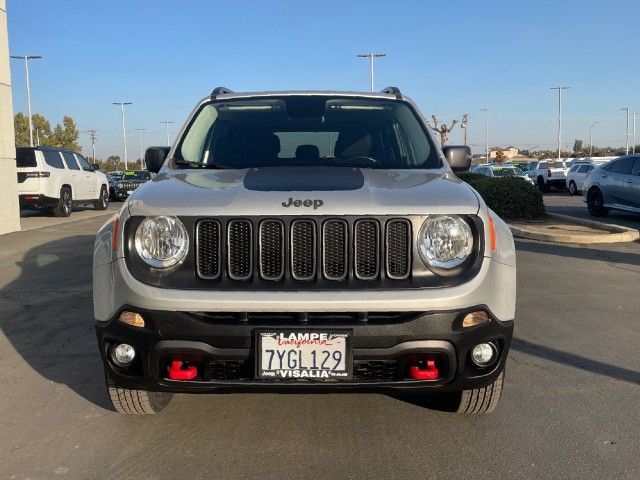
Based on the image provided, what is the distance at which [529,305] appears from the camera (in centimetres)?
645

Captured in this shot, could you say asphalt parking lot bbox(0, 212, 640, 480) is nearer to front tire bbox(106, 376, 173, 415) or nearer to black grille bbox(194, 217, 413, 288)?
front tire bbox(106, 376, 173, 415)

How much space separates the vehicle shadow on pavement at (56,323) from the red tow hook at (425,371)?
189 centimetres

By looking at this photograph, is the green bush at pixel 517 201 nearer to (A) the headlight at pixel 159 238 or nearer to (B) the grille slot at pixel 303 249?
(B) the grille slot at pixel 303 249

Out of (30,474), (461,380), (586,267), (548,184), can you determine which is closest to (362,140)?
(461,380)

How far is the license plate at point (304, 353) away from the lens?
2.91 meters

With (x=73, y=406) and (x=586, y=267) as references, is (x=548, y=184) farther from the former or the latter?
(x=73, y=406)

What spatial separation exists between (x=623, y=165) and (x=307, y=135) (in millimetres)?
12741

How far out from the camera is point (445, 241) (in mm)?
3104

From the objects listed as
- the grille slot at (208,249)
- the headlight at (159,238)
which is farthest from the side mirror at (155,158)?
the grille slot at (208,249)

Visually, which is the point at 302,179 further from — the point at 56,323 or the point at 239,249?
the point at 56,323

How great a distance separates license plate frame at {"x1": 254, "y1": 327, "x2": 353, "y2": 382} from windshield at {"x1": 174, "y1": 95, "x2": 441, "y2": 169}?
1525mm

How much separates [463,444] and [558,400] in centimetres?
94

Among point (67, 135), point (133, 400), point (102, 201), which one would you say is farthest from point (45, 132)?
point (133, 400)

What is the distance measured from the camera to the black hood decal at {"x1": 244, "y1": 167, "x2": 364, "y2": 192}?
3268mm
